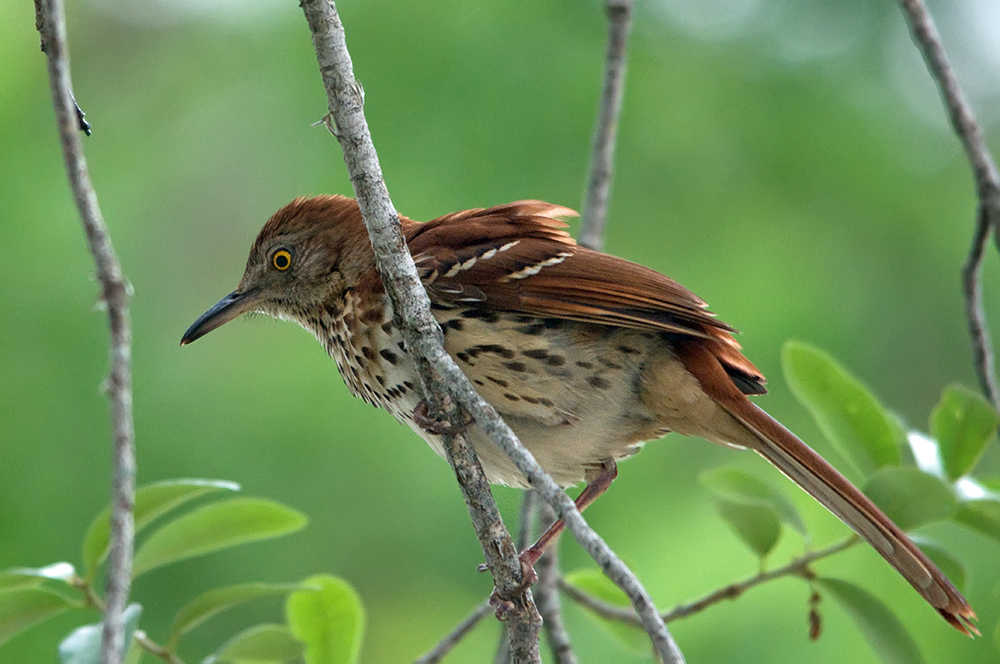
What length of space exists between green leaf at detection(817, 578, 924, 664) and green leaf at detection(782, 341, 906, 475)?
346 mm

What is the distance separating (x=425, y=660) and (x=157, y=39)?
477cm

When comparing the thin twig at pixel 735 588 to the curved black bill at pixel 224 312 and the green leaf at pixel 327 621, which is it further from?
the curved black bill at pixel 224 312

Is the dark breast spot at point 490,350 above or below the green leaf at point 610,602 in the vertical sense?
above

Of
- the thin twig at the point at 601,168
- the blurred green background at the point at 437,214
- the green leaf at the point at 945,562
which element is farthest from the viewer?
the blurred green background at the point at 437,214

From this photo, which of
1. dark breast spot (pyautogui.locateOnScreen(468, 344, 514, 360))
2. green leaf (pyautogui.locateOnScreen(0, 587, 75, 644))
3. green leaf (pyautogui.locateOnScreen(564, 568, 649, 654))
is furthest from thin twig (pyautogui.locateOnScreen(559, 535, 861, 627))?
green leaf (pyautogui.locateOnScreen(0, 587, 75, 644))

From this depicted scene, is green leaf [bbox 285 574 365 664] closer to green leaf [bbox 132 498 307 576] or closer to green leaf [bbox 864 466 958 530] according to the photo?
green leaf [bbox 132 498 307 576]

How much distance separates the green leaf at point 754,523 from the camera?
9.77 ft

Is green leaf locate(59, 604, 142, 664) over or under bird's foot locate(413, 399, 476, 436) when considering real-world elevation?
under

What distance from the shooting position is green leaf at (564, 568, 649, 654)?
A: 322cm

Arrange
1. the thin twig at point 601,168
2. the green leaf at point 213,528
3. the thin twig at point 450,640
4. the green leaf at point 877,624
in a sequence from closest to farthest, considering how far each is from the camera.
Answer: the green leaf at point 213,528 < the green leaf at point 877,624 < the thin twig at point 450,640 < the thin twig at point 601,168

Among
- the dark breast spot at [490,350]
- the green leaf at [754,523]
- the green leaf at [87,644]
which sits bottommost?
the green leaf at [754,523]

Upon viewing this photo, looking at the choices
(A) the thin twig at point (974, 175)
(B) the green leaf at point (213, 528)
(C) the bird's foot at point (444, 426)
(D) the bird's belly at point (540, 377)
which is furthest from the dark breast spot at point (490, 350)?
(A) the thin twig at point (974, 175)

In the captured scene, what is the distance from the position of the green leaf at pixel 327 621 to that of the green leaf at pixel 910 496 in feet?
4.56

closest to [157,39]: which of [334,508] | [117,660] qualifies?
[334,508]
